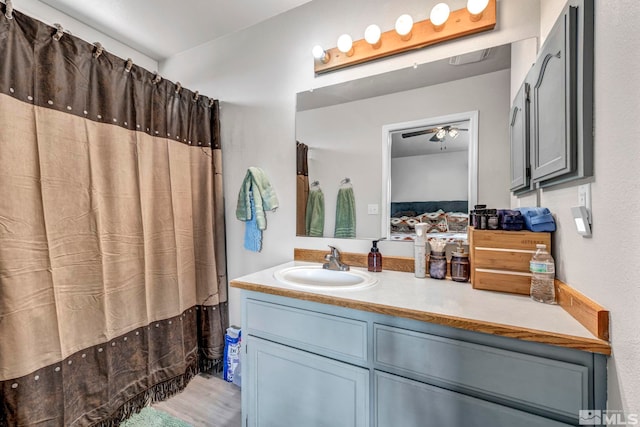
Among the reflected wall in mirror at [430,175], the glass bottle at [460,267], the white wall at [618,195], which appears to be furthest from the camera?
the reflected wall in mirror at [430,175]

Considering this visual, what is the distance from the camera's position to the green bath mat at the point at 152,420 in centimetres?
156

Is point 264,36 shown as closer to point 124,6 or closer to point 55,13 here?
point 124,6

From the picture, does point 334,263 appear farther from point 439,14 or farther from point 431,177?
point 439,14

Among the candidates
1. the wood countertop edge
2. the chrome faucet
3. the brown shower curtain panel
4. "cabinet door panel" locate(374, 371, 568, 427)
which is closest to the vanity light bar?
the brown shower curtain panel

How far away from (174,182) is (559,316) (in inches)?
79.9

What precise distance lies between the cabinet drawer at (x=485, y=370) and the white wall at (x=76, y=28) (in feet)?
8.59

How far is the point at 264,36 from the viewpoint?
1.98 metres

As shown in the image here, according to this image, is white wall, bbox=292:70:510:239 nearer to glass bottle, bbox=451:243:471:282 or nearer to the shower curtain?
the shower curtain

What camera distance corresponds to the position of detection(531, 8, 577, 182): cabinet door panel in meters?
0.81

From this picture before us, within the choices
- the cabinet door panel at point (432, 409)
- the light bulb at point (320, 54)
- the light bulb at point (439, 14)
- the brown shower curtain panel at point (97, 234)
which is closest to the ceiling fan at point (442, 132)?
the light bulb at point (439, 14)

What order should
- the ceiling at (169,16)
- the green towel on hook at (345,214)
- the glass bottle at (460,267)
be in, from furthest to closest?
the ceiling at (169,16) → the green towel on hook at (345,214) → the glass bottle at (460,267)

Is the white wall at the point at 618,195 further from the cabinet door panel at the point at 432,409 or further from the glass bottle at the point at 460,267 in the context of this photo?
the glass bottle at the point at 460,267

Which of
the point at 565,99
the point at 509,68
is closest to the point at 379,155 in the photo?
the point at 509,68

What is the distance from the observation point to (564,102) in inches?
33.2
